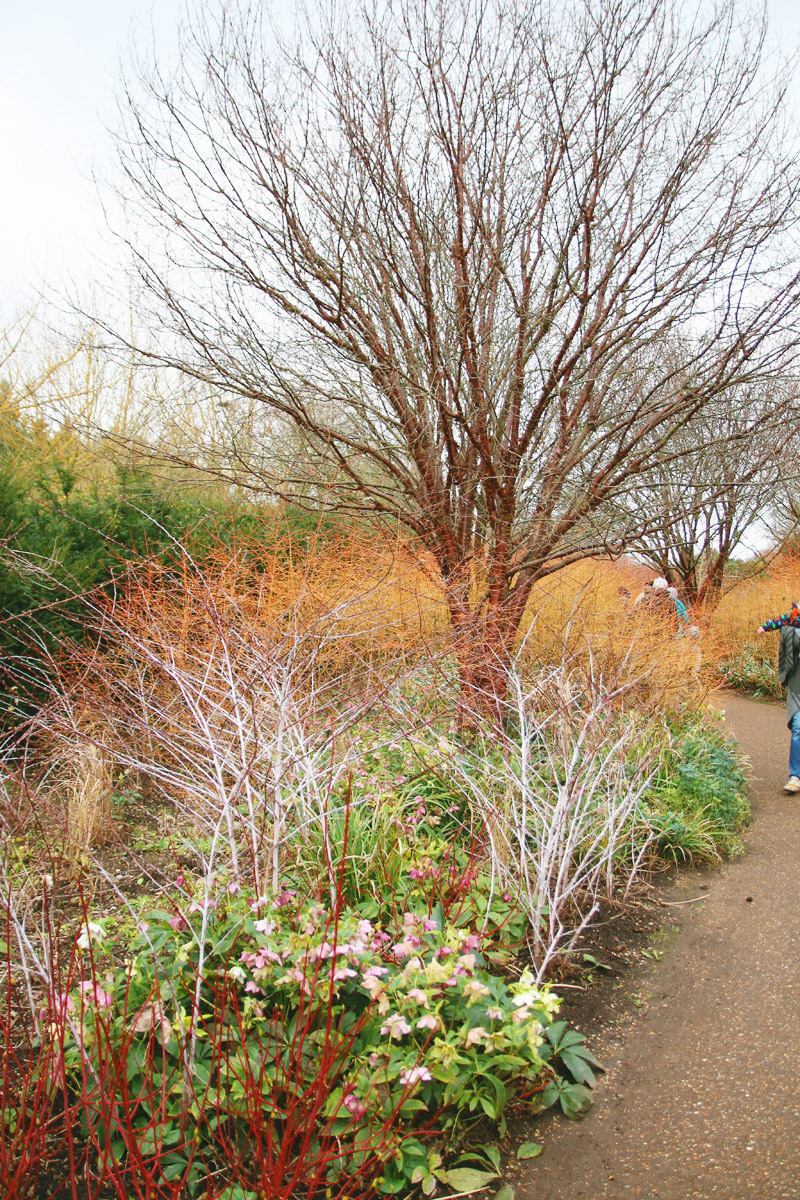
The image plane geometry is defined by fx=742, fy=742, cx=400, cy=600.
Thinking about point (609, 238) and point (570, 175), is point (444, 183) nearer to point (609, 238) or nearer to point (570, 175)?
point (570, 175)

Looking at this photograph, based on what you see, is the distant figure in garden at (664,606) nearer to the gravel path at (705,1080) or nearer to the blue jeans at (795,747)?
the blue jeans at (795,747)

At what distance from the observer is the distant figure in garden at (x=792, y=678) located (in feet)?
19.1

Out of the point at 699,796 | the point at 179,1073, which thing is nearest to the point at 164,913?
the point at 179,1073

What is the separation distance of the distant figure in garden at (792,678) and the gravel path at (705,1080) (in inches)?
86.9

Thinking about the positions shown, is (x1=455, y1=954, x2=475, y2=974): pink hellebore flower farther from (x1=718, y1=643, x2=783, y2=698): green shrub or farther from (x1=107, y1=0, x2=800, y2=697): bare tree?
(x1=718, y1=643, x2=783, y2=698): green shrub

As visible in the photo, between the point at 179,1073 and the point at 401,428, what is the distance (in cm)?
420

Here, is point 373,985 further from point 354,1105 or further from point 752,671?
point 752,671

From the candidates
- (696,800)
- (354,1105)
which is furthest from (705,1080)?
(696,800)

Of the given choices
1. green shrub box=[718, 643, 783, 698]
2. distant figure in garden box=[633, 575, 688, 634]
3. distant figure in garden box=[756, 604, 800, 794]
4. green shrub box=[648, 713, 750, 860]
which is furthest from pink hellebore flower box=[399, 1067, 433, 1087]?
green shrub box=[718, 643, 783, 698]

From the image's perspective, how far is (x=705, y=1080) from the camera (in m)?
2.45

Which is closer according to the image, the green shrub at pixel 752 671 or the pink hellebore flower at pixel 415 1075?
the pink hellebore flower at pixel 415 1075

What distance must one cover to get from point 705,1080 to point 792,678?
4.25 m

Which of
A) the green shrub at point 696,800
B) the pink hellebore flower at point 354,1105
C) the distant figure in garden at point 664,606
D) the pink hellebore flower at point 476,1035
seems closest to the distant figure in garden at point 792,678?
the green shrub at point 696,800

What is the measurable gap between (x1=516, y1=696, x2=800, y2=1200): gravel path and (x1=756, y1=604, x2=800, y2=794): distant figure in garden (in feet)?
7.24
